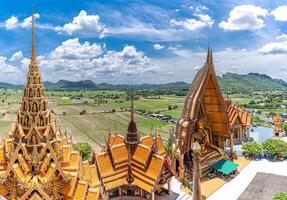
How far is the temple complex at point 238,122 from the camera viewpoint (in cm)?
4028

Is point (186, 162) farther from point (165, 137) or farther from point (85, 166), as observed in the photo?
point (165, 137)

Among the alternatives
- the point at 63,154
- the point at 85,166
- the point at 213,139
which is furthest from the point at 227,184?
the point at 63,154

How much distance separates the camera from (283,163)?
111 ft

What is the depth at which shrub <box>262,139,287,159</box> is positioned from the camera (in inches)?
1357

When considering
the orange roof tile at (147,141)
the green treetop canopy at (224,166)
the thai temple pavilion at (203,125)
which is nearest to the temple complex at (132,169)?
the orange roof tile at (147,141)

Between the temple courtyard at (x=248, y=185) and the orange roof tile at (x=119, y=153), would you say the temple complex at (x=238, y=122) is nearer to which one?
the temple courtyard at (x=248, y=185)

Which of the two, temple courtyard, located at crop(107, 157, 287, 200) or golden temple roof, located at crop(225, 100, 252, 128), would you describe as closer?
temple courtyard, located at crop(107, 157, 287, 200)

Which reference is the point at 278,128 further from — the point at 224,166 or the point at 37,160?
the point at 37,160

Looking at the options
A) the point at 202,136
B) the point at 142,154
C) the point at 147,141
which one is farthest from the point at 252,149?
the point at 142,154

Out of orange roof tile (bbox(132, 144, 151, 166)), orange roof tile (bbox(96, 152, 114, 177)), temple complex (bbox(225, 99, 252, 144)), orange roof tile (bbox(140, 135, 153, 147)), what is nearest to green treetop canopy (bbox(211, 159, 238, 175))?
orange roof tile (bbox(140, 135, 153, 147))

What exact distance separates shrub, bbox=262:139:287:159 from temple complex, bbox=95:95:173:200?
17451 mm

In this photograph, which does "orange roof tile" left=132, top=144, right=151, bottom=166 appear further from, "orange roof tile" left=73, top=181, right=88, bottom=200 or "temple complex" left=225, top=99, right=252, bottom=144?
"temple complex" left=225, top=99, right=252, bottom=144

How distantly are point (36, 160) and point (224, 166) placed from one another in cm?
1946

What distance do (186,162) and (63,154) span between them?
42.7 ft
